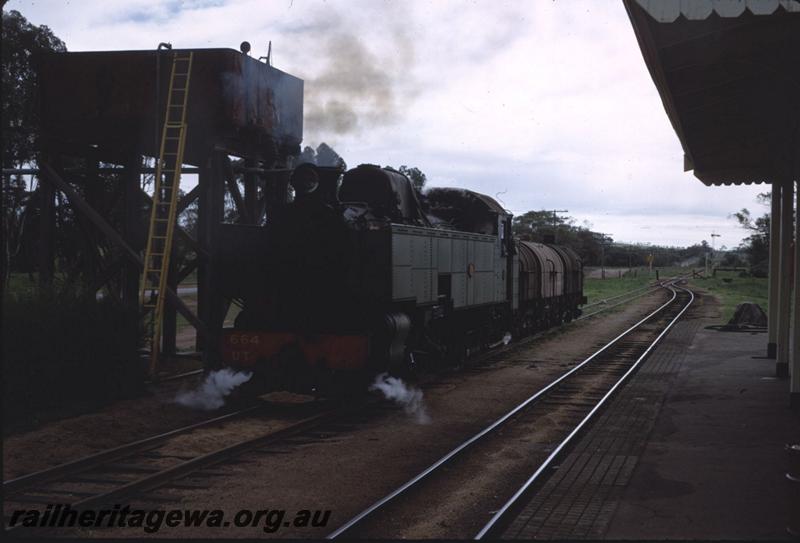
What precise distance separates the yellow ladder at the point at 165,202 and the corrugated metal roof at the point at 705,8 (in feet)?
25.0

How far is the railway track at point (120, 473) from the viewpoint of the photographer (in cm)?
621

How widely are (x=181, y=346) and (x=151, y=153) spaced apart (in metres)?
5.55

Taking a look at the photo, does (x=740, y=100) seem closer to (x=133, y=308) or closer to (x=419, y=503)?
(x=419, y=503)

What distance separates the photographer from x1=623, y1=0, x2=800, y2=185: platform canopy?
6.11 metres

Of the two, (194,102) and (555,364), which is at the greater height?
(194,102)

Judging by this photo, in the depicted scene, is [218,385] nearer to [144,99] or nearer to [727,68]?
[144,99]

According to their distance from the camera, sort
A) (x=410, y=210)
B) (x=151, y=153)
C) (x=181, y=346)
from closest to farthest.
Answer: (x=410, y=210) → (x=151, y=153) → (x=181, y=346)

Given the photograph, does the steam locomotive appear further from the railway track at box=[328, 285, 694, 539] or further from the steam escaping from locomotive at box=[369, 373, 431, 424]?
the railway track at box=[328, 285, 694, 539]

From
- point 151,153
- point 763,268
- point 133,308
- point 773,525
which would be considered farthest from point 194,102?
point 763,268

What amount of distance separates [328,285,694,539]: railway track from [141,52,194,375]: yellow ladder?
17.3 feet

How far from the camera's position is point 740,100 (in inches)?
356

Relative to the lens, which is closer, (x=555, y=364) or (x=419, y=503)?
(x=419, y=503)

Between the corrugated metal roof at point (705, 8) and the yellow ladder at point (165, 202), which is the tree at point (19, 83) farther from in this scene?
the corrugated metal roof at point (705, 8)

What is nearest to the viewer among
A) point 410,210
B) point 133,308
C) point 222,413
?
point 222,413
